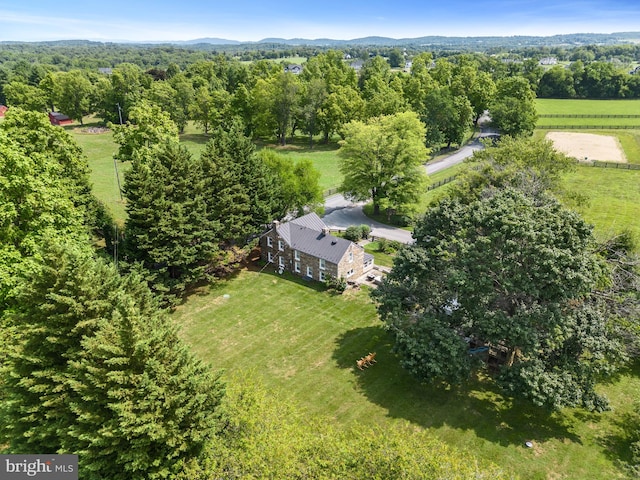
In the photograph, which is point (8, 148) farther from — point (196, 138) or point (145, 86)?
point (145, 86)

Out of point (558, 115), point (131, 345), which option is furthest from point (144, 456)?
point (558, 115)

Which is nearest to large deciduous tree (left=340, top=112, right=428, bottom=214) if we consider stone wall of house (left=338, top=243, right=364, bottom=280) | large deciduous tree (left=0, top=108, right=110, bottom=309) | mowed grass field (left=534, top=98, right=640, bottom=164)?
stone wall of house (left=338, top=243, right=364, bottom=280)

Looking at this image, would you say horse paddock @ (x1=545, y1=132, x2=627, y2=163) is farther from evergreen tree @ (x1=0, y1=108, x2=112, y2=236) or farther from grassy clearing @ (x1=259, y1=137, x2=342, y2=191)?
evergreen tree @ (x1=0, y1=108, x2=112, y2=236)

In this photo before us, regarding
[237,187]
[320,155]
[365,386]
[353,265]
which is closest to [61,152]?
[237,187]

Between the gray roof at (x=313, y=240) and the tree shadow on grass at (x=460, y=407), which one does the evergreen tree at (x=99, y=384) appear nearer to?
the tree shadow on grass at (x=460, y=407)

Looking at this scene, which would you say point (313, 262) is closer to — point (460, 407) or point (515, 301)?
point (460, 407)

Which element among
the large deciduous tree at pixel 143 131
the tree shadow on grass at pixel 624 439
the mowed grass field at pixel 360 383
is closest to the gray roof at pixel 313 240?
the mowed grass field at pixel 360 383
